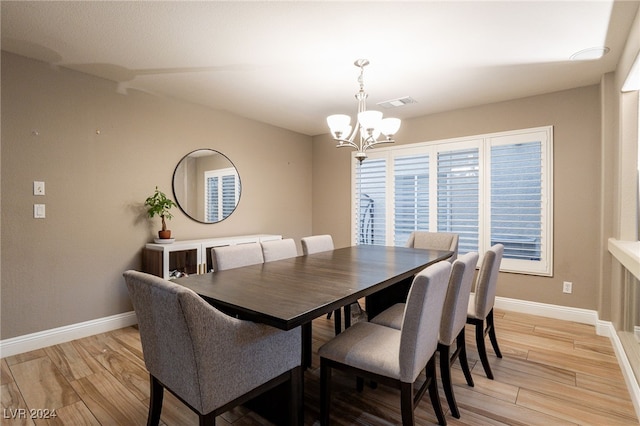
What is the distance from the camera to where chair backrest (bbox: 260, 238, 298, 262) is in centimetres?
269

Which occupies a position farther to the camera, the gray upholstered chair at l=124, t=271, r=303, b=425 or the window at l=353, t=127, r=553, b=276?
the window at l=353, t=127, r=553, b=276

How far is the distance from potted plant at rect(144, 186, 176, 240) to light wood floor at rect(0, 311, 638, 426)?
3.50 ft

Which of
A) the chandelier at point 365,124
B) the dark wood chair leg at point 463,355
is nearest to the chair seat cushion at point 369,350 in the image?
the dark wood chair leg at point 463,355

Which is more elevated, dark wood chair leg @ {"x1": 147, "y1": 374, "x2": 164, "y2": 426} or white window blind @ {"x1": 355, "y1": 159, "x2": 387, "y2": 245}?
white window blind @ {"x1": 355, "y1": 159, "x2": 387, "y2": 245}

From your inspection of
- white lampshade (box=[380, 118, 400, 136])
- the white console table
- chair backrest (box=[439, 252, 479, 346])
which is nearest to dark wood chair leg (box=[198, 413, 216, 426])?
chair backrest (box=[439, 252, 479, 346])

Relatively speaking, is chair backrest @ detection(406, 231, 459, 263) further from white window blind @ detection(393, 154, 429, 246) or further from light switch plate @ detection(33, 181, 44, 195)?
light switch plate @ detection(33, 181, 44, 195)

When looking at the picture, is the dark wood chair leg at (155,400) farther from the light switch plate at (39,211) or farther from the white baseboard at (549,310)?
the white baseboard at (549,310)

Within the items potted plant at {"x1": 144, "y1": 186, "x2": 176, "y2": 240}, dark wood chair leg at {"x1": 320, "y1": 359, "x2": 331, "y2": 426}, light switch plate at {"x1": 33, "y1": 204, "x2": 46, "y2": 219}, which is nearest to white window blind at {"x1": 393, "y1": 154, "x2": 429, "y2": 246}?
potted plant at {"x1": 144, "y1": 186, "x2": 176, "y2": 240}

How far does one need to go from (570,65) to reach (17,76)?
4630 millimetres

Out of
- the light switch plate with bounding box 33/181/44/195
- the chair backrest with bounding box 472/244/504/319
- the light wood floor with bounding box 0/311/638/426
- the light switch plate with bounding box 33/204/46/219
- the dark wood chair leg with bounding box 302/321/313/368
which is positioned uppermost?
the light switch plate with bounding box 33/181/44/195

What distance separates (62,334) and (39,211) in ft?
3.58

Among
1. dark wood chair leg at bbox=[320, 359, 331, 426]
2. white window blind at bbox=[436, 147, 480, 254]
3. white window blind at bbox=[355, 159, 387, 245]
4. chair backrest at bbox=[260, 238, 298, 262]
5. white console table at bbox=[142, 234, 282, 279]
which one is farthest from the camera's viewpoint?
white window blind at bbox=[355, 159, 387, 245]

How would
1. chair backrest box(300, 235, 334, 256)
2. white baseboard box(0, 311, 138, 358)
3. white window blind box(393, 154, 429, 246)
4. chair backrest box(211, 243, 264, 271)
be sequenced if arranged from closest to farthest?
chair backrest box(211, 243, 264, 271)
white baseboard box(0, 311, 138, 358)
chair backrest box(300, 235, 334, 256)
white window blind box(393, 154, 429, 246)

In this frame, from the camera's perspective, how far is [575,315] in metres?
3.38
